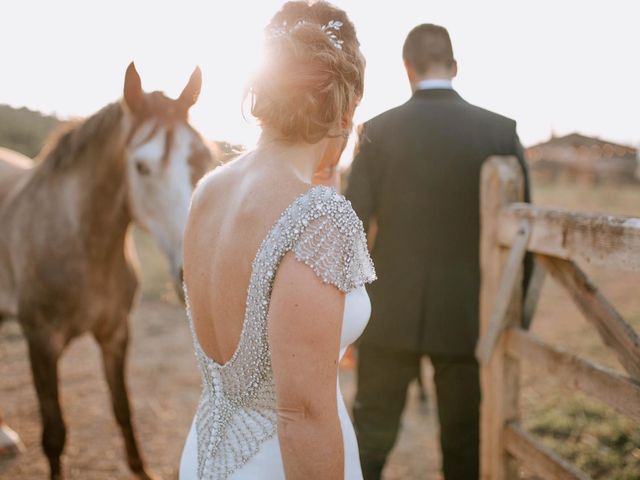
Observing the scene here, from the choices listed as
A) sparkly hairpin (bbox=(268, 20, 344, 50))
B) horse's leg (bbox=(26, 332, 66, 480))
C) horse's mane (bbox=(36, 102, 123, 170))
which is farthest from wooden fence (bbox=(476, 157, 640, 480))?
horse's leg (bbox=(26, 332, 66, 480))

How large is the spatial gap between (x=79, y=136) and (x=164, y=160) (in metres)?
0.79

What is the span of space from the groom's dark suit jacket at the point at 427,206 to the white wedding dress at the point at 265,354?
1218 mm

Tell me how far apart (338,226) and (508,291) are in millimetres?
1564

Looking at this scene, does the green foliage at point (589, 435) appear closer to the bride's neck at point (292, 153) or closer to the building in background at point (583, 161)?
the bride's neck at point (292, 153)

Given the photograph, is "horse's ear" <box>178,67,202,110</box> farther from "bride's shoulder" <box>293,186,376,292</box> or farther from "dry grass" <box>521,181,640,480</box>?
"dry grass" <box>521,181,640,480</box>

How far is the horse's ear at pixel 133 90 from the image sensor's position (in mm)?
2732

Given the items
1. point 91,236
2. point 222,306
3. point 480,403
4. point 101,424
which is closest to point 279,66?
point 222,306

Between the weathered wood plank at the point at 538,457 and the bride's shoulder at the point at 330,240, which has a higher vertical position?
the bride's shoulder at the point at 330,240

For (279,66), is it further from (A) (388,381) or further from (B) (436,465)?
(B) (436,465)

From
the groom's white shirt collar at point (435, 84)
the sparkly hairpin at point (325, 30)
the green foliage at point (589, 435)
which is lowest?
the green foliage at point (589, 435)

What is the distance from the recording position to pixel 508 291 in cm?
240

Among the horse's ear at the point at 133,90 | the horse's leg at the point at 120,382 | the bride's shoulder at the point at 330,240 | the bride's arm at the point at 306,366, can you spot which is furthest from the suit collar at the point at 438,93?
the horse's leg at the point at 120,382

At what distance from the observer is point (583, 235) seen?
1.83m

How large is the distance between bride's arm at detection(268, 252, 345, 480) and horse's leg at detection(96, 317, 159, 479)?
8.78 feet
